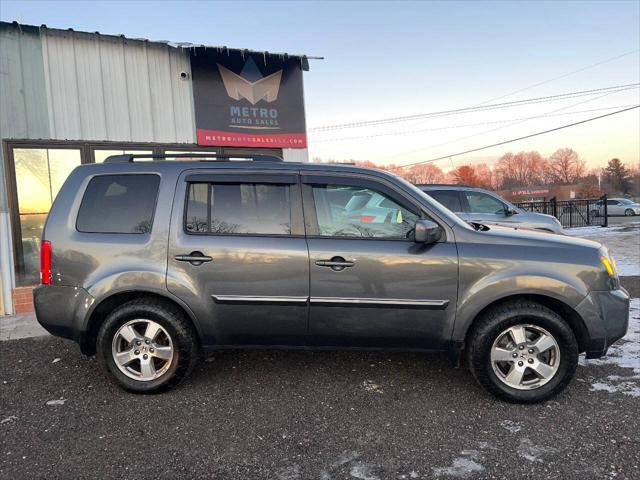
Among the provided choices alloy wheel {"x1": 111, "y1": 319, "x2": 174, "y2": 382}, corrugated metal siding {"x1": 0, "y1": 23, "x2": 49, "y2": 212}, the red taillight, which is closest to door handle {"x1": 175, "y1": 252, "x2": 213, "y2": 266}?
alloy wheel {"x1": 111, "y1": 319, "x2": 174, "y2": 382}

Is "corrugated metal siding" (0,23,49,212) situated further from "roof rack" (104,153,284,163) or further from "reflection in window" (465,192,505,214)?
"reflection in window" (465,192,505,214)

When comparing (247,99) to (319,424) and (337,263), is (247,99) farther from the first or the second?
(319,424)

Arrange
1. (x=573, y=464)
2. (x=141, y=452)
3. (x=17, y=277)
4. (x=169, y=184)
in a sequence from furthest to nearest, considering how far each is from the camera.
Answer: (x=17, y=277)
(x=169, y=184)
(x=141, y=452)
(x=573, y=464)

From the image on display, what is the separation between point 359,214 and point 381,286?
620 millimetres

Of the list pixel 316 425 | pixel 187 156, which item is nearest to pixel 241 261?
pixel 187 156

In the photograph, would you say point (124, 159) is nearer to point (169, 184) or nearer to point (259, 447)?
point (169, 184)

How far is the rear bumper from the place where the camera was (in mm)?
3582

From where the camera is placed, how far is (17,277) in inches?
276

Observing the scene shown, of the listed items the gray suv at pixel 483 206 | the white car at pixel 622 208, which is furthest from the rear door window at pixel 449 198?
the white car at pixel 622 208

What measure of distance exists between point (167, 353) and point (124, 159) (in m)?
1.73

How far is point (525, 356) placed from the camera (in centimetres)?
342

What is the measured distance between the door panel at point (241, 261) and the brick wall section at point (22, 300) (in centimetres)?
487

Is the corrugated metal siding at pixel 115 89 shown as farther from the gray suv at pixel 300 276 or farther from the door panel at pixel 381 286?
the door panel at pixel 381 286

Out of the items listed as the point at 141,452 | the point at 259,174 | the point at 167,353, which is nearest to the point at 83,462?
the point at 141,452
